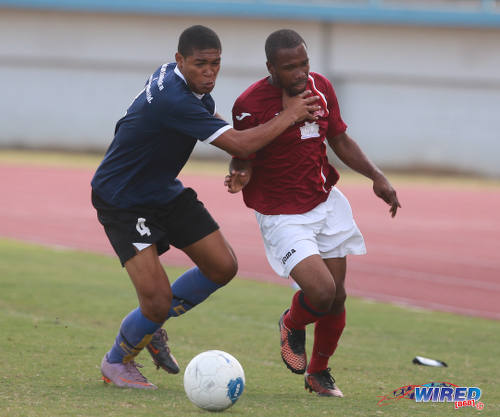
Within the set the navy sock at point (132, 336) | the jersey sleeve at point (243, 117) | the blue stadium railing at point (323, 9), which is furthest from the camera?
the blue stadium railing at point (323, 9)

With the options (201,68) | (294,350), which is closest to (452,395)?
(294,350)

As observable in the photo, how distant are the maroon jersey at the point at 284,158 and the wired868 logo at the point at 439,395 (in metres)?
1.37

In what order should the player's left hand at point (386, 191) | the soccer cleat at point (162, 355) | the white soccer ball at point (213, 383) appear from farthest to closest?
the player's left hand at point (386, 191) → the soccer cleat at point (162, 355) → the white soccer ball at point (213, 383)

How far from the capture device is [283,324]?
623 cm

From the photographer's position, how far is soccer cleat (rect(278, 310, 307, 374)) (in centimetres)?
603

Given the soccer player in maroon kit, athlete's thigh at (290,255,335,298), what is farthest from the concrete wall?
athlete's thigh at (290,255,335,298)

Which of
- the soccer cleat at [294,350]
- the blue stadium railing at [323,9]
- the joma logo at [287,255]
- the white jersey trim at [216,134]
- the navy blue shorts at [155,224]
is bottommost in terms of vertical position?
the soccer cleat at [294,350]

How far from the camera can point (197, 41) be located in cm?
563

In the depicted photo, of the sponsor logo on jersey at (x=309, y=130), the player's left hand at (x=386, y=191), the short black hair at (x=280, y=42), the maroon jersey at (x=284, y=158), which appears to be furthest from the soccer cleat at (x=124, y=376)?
the short black hair at (x=280, y=42)

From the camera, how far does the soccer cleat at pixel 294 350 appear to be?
6.03m

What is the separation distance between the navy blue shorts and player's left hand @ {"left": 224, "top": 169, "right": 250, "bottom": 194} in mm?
394

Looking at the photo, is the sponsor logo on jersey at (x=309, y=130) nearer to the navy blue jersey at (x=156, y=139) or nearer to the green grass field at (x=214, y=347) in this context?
the navy blue jersey at (x=156, y=139)

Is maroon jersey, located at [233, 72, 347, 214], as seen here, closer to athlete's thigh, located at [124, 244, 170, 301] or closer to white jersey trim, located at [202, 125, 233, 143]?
white jersey trim, located at [202, 125, 233, 143]

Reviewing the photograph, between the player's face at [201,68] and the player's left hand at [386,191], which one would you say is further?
the player's left hand at [386,191]
